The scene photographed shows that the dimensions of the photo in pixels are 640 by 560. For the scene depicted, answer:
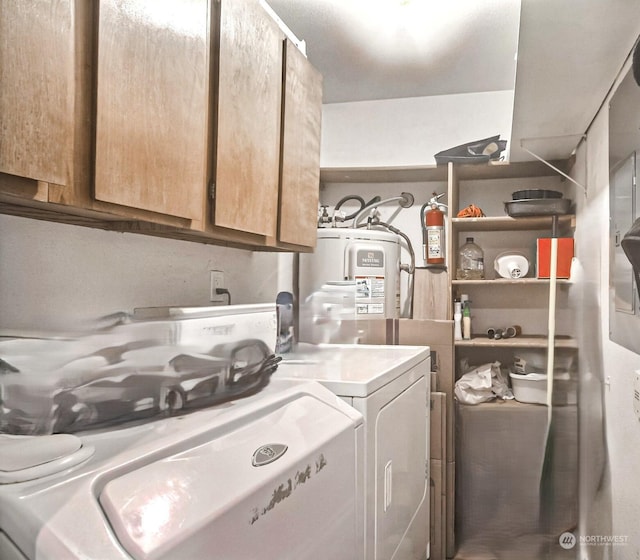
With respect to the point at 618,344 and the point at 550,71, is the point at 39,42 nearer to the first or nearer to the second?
the point at 550,71

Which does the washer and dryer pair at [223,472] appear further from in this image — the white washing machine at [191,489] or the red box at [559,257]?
the red box at [559,257]

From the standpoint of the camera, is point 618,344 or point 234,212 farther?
point 618,344

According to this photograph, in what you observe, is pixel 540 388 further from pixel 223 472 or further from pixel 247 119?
pixel 223 472

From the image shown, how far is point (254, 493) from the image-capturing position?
76cm

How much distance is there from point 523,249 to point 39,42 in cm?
275

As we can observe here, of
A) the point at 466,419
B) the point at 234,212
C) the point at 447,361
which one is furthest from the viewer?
the point at 466,419

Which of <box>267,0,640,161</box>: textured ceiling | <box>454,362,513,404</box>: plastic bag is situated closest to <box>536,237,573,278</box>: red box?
<box>267,0,640,161</box>: textured ceiling

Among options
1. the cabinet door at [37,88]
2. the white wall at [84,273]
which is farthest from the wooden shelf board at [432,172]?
the cabinet door at [37,88]

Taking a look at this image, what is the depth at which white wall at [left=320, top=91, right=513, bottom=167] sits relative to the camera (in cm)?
309

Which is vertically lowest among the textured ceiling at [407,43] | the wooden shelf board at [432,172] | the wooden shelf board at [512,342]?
the wooden shelf board at [512,342]

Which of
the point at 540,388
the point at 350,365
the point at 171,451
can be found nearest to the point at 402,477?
the point at 350,365

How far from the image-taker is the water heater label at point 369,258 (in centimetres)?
266

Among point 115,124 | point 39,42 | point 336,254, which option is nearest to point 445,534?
point 336,254

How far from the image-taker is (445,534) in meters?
2.40
